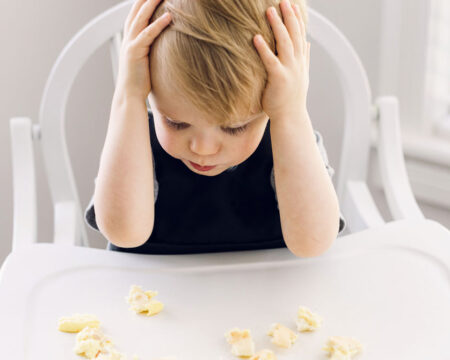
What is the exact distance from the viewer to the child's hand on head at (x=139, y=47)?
0.66 meters

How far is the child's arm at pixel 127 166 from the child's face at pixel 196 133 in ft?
0.11

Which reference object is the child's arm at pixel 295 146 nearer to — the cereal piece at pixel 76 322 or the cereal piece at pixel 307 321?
the cereal piece at pixel 307 321

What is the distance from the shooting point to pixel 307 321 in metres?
0.70

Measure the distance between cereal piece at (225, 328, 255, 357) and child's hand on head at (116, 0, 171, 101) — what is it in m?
0.25

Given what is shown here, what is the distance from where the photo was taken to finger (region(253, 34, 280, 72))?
627 mm

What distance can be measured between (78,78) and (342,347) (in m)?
1.05

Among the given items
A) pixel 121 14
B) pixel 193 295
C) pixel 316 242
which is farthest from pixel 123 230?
pixel 121 14

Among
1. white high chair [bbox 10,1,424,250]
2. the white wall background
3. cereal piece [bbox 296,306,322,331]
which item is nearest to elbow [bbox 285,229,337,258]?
cereal piece [bbox 296,306,322,331]

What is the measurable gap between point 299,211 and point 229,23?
25 centimetres

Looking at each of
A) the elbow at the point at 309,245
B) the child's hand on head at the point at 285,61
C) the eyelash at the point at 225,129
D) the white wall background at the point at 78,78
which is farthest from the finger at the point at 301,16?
the white wall background at the point at 78,78

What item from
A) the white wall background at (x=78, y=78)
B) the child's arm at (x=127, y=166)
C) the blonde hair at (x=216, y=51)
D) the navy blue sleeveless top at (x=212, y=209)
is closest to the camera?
the blonde hair at (x=216, y=51)

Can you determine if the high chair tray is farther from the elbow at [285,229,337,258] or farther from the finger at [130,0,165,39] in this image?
the finger at [130,0,165,39]

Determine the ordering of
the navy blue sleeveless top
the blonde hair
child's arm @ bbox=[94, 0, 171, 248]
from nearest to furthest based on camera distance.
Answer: the blonde hair
child's arm @ bbox=[94, 0, 171, 248]
the navy blue sleeveless top

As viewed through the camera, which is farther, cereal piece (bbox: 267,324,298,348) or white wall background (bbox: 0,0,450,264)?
white wall background (bbox: 0,0,450,264)
